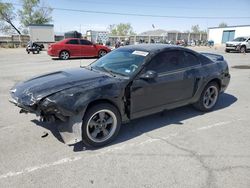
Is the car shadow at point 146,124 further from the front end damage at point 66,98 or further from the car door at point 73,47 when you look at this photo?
the car door at point 73,47

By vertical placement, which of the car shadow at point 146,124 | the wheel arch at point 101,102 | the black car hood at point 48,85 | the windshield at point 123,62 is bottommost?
the car shadow at point 146,124

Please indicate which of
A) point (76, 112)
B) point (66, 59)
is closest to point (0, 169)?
point (76, 112)

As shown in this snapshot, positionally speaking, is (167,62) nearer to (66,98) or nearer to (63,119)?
(66,98)

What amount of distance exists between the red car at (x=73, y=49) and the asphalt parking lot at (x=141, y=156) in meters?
12.1

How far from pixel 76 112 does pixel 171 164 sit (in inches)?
59.0

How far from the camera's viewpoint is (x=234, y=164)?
129 inches

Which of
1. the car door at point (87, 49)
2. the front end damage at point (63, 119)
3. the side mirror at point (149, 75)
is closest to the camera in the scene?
the front end damage at point (63, 119)

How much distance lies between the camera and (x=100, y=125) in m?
3.75

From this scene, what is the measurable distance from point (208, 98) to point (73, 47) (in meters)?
13.3

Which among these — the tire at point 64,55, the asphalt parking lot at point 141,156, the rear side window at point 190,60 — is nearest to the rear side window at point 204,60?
the rear side window at point 190,60

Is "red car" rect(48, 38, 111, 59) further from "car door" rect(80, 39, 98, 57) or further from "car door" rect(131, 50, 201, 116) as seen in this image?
"car door" rect(131, 50, 201, 116)

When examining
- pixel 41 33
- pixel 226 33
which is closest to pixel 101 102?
pixel 41 33

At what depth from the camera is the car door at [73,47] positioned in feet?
55.2

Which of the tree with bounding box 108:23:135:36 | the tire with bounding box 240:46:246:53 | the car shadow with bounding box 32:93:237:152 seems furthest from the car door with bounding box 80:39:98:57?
the tree with bounding box 108:23:135:36
